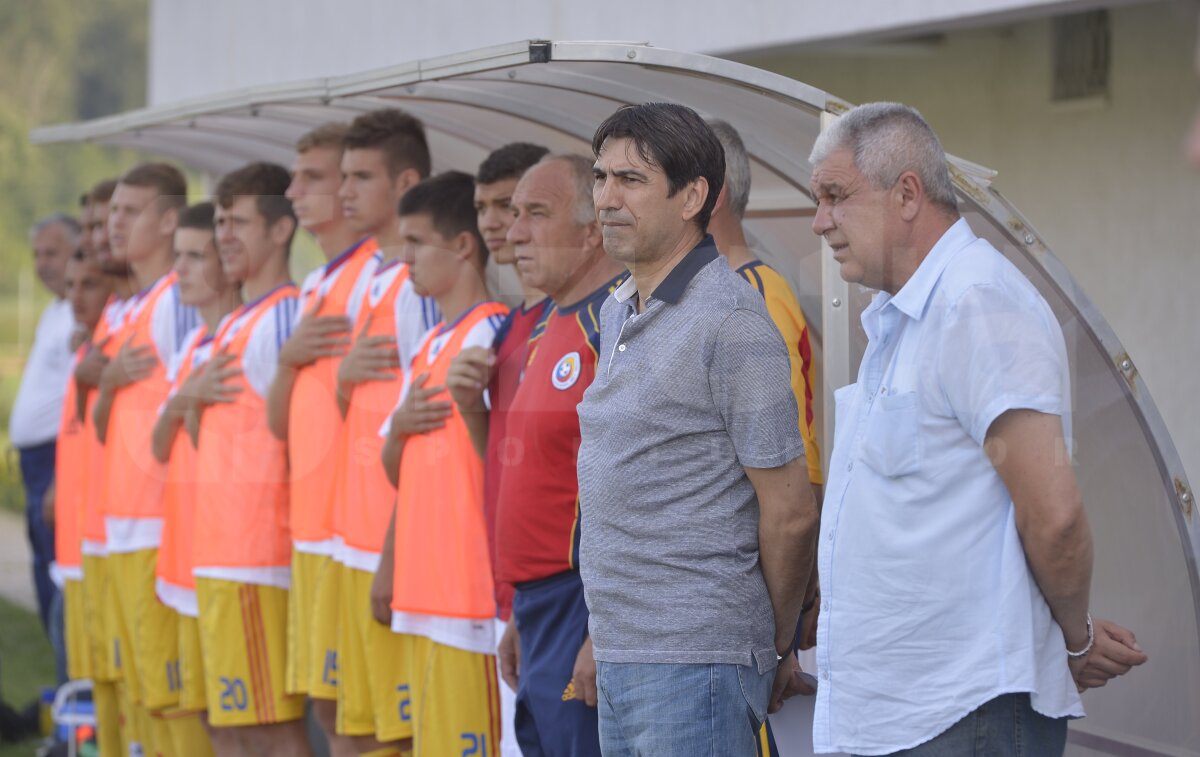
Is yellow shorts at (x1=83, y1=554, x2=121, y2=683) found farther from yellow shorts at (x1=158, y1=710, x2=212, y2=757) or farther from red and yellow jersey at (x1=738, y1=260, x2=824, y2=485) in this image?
red and yellow jersey at (x1=738, y1=260, x2=824, y2=485)

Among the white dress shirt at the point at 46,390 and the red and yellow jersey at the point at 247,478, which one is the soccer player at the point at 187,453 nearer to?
the red and yellow jersey at the point at 247,478

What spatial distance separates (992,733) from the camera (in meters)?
2.58

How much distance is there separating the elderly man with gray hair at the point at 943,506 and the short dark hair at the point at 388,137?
244 cm

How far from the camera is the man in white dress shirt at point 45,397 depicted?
810 cm

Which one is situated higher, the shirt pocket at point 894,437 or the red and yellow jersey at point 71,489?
the shirt pocket at point 894,437

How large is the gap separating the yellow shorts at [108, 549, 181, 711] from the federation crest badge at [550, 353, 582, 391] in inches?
112

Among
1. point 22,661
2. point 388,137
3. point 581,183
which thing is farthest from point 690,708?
point 22,661

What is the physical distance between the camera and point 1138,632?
311cm

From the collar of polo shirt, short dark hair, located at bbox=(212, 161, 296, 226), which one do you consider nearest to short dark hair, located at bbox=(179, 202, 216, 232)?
short dark hair, located at bbox=(212, 161, 296, 226)

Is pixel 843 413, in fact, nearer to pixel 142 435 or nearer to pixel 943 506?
pixel 943 506

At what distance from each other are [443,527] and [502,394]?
1.59ft

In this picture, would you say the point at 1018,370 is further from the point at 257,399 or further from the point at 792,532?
the point at 257,399

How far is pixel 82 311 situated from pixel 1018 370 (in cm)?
578

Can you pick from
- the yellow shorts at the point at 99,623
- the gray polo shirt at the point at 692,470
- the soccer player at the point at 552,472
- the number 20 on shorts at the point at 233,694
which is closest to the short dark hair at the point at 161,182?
the yellow shorts at the point at 99,623
